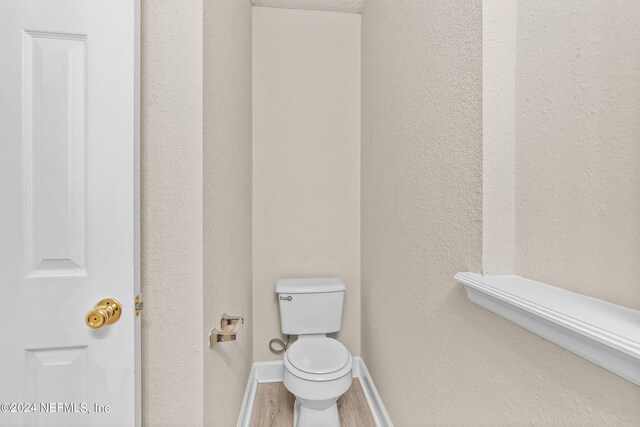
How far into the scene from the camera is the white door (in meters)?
0.74

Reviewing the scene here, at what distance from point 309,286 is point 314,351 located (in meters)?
0.36

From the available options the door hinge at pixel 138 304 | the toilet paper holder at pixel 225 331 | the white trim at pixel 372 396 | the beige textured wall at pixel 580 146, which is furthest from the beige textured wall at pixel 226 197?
the beige textured wall at pixel 580 146

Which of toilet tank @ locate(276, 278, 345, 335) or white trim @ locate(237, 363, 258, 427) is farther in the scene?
toilet tank @ locate(276, 278, 345, 335)

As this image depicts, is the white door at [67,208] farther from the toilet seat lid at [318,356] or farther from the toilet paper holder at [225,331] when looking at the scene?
the toilet seat lid at [318,356]

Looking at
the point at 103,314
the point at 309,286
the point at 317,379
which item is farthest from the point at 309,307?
the point at 103,314

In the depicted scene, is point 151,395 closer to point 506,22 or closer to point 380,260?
point 380,260

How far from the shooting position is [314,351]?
161 cm

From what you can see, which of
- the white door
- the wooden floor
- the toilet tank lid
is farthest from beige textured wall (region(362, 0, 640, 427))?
the white door

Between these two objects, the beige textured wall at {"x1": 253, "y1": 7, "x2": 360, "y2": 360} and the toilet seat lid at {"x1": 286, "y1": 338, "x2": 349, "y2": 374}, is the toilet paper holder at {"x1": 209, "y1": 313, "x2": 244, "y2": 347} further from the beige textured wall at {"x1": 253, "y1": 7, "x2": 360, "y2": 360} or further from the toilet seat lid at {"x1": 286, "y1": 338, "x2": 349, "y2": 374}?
the beige textured wall at {"x1": 253, "y1": 7, "x2": 360, "y2": 360}

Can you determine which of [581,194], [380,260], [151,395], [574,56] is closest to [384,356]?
[380,260]

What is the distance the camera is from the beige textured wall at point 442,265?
0.59 meters

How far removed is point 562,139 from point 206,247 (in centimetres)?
94

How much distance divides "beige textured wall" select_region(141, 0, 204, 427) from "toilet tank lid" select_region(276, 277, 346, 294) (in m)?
0.92

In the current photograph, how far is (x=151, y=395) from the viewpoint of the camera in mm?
882
